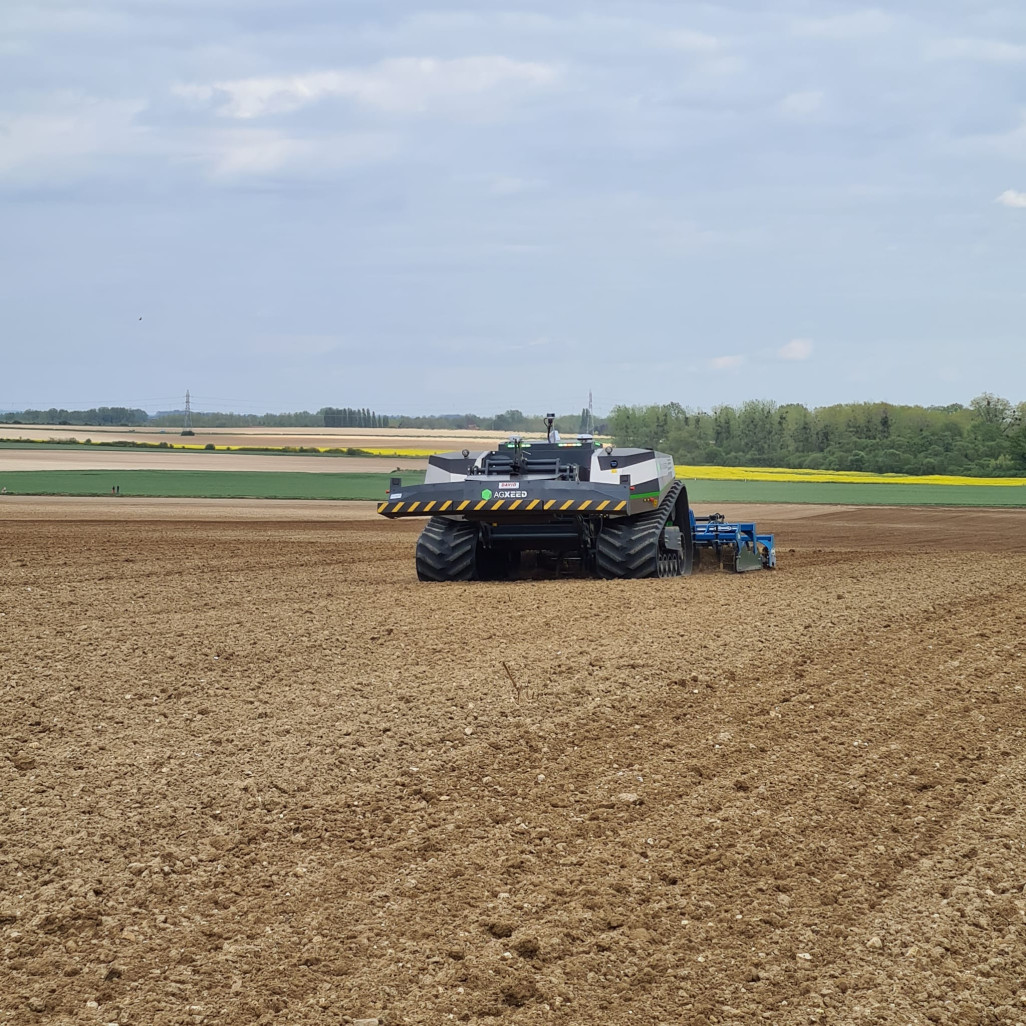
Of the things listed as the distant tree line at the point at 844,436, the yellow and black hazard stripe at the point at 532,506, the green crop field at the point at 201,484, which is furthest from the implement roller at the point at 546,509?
the distant tree line at the point at 844,436

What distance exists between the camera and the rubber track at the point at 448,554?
1540 cm

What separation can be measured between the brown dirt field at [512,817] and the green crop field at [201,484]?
33.7 m

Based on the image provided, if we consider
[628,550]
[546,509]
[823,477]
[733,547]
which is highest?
[546,509]

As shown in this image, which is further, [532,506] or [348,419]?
[348,419]

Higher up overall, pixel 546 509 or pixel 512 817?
pixel 546 509

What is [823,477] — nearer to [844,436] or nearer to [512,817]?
[844,436]

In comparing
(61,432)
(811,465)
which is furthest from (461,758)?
(61,432)

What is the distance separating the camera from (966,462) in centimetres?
7619

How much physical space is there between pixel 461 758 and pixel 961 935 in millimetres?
3117

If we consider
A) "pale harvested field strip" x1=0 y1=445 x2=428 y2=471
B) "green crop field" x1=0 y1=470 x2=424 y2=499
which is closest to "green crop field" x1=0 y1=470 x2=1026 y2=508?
"green crop field" x1=0 y1=470 x2=424 y2=499

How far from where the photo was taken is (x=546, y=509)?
14.4 metres

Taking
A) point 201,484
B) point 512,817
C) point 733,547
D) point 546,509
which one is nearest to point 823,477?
point 201,484

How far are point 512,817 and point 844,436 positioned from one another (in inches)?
3253

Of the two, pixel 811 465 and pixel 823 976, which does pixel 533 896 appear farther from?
pixel 811 465
